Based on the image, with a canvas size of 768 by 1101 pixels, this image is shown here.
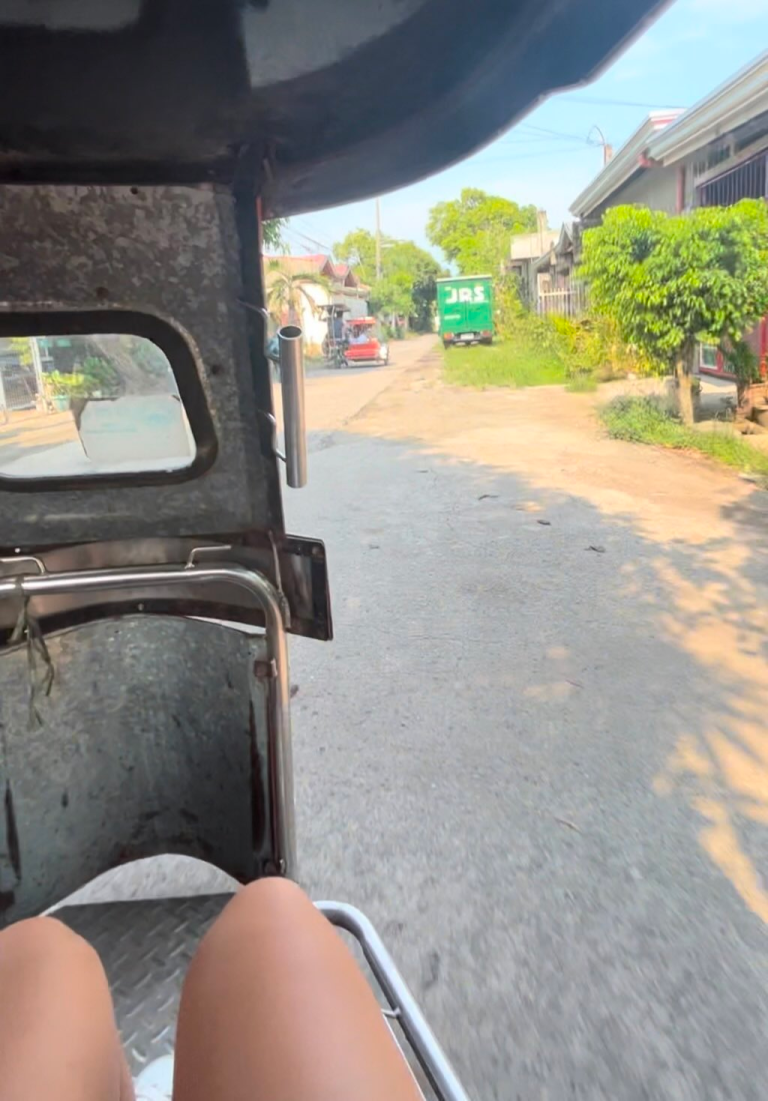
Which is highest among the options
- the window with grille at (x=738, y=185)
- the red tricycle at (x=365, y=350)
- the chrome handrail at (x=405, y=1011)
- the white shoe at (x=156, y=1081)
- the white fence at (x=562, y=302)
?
the window with grille at (x=738, y=185)

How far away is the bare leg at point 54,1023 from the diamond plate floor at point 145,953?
75cm

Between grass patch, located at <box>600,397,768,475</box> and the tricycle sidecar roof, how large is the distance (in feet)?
23.6

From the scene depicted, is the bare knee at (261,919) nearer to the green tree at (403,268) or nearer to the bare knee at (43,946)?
the bare knee at (43,946)

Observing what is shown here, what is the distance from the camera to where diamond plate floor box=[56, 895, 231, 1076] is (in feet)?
6.12

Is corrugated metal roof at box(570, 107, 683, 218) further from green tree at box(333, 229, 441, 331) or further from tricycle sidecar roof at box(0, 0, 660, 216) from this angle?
green tree at box(333, 229, 441, 331)

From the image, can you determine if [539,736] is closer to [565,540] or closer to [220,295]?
[220,295]

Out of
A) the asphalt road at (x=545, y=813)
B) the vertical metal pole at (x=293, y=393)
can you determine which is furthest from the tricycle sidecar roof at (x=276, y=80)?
the asphalt road at (x=545, y=813)

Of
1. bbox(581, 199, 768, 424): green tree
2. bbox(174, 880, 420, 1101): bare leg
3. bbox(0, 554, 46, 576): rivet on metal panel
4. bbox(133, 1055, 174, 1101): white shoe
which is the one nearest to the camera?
bbox(174, 880, 420, 1101): bare leg

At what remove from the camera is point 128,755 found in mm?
2285

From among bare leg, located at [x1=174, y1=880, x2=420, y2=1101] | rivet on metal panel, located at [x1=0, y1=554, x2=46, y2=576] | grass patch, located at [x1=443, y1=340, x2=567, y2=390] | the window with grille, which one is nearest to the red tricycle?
grass patch, located at [x1=443, y1=340, x2=567, y2=390]

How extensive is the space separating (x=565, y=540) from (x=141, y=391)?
191 inches

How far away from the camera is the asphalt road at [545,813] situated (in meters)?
2.11

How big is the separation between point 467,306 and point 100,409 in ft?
100

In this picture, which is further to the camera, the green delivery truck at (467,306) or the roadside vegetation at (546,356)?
the green delivery truck at (467,306)
